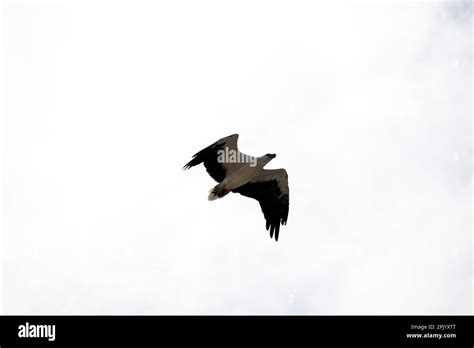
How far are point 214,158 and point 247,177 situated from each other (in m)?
1.27

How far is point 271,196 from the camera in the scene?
1148 inches

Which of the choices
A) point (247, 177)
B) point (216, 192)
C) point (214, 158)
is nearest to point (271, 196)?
point (247, 177)

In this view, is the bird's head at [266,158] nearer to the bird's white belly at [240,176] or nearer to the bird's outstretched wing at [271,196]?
the bird's white belly at [240,176]

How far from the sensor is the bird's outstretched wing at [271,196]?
29.0 metres

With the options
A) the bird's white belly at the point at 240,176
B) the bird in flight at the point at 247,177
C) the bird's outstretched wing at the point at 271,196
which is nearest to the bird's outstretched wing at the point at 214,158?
the bird in flight at the point at 247,177

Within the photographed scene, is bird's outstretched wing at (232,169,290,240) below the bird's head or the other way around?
below

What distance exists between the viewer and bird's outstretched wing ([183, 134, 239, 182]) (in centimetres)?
2738

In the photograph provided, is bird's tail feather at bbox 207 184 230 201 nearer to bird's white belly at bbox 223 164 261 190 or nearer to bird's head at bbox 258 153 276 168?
bird's white belly at bbox 223 164 261 190

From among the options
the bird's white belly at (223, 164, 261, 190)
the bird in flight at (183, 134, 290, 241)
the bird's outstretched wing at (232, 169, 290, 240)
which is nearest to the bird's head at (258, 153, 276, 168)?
the bird in flight at (183, 134, 290, 241)

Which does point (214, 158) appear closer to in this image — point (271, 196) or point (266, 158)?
point (266, 158)

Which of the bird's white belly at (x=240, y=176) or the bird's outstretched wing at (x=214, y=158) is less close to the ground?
the bird's outstretched wing at (x=214, y=158)
